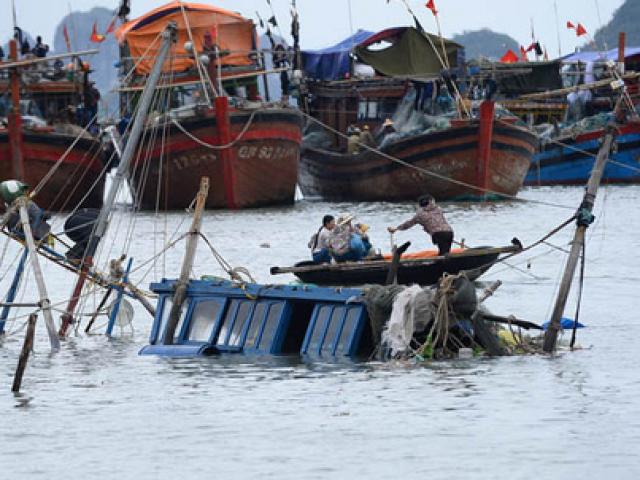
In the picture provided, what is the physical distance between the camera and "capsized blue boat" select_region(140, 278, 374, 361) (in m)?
23.2

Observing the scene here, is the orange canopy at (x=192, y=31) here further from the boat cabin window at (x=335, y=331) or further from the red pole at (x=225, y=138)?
the boat cabin window at (x=335, y=331)

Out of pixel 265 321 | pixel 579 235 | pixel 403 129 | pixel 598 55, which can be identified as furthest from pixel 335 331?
pixel 598 55

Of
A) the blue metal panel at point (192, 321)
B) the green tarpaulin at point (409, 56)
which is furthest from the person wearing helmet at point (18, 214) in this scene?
the green tarpaulin at point (409, 56)

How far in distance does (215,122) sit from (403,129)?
9024mm

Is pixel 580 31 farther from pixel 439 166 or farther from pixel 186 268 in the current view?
pixel 186 268

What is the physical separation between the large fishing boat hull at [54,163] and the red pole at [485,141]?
44.5 feet

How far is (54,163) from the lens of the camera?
187 ft

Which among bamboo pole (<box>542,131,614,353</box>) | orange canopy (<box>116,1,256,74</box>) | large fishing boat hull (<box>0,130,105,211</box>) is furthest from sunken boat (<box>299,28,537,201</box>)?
bamboo pole (<box>542,131,614,353</box>)

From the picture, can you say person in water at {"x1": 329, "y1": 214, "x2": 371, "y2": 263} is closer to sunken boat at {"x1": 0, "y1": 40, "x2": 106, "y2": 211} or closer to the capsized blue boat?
the capsized blue boat

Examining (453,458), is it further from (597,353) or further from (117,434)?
(597,353)

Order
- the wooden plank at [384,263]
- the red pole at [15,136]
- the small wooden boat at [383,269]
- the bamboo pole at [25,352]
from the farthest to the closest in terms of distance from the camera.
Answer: the red pole at [15,136] < the small wooden boat at [383,269] < the wooden plank at [384,263] < the bamboo pole at [25,352]

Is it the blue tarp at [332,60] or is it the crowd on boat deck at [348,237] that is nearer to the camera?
the crowd on boat deck at [348,237]

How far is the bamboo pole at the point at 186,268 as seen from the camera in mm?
24219

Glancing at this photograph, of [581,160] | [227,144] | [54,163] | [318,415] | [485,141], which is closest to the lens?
[318,415]
